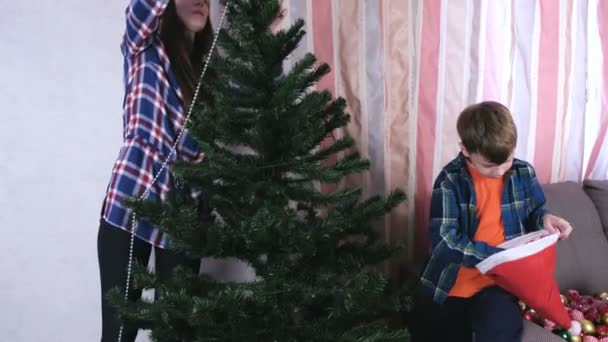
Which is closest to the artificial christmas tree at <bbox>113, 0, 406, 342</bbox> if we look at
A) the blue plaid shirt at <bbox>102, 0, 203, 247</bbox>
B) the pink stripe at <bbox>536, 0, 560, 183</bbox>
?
the blue plaid shirt at <bbox>102, 0, 203, 247</bbox>

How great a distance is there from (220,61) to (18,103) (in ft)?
2.02

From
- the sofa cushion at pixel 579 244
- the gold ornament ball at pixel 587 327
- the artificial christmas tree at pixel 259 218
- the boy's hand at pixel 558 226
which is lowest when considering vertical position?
the gold ornament ball at pixel 587 327

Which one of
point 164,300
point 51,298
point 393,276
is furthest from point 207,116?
point 393,276

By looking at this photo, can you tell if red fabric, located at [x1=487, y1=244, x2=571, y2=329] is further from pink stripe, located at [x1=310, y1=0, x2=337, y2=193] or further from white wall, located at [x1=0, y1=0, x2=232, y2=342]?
white wall, located at [x1=0, y1=0, x2=232, y2=342]

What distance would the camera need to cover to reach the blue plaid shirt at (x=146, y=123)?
1142 millimetres

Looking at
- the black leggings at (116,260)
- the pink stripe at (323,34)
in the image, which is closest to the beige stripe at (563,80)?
the pink stripe at (323,34)

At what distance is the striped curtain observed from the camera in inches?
64.4

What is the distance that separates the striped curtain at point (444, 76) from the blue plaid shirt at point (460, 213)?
27 cm

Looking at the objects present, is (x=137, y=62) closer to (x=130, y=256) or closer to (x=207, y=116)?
(x=207, y=116)

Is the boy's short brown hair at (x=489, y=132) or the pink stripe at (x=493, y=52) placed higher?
the pink stripe at (x=493, y=52)

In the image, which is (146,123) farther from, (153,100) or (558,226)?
(558,226)

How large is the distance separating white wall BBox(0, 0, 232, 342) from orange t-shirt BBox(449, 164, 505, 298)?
Result: 1.03 metres

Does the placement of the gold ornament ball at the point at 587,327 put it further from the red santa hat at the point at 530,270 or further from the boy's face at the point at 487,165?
the boy's face at the point at 487,165

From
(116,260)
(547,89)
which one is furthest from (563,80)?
(116,260)
